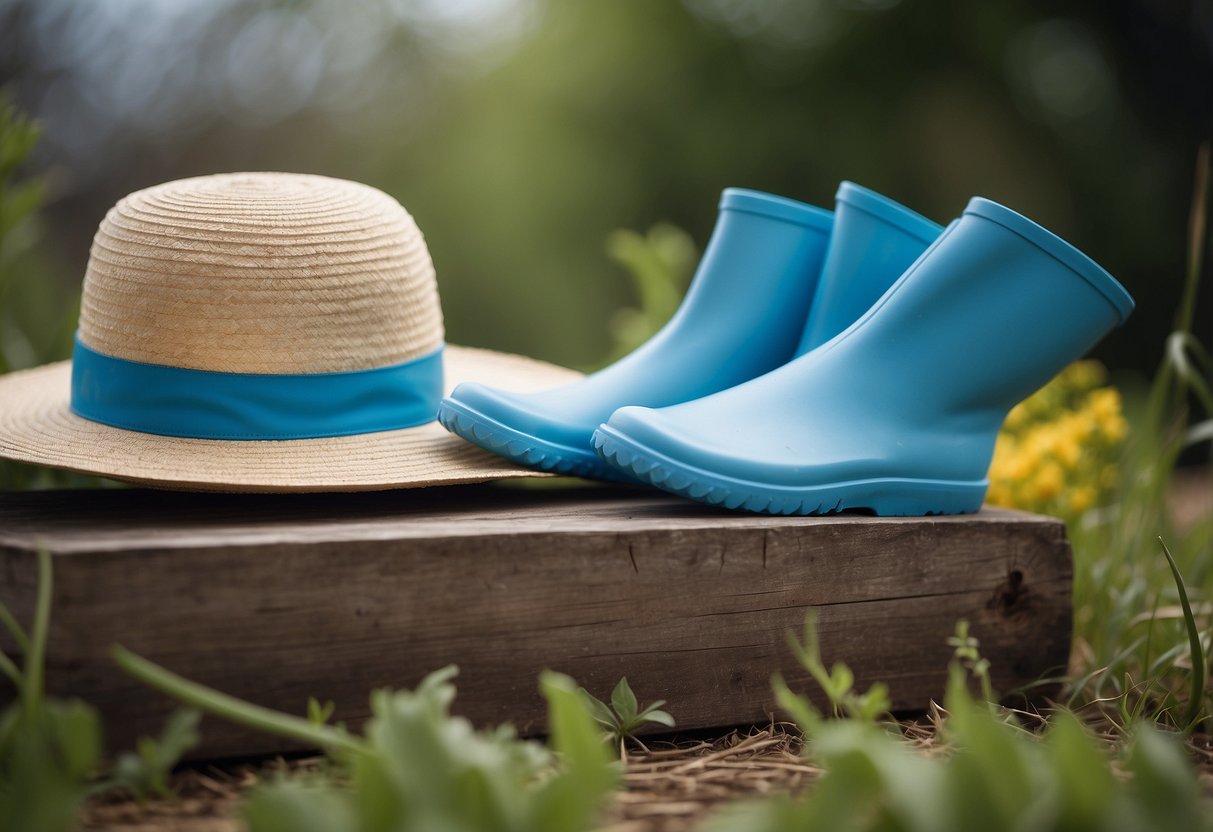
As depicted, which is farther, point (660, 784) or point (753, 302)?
point (753, 302)

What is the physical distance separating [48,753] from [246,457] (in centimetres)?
33

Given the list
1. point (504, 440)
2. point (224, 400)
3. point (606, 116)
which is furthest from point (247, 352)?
point (606, 116)

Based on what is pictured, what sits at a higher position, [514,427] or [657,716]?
[514,427]

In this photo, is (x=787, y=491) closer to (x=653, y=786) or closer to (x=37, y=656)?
(x=653, y=786)

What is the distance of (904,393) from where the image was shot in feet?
3.41

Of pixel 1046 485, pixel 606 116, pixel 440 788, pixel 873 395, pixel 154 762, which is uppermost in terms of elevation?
pixel 606 116

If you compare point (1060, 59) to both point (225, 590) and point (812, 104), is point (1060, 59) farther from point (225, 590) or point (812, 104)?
point (225, 590)

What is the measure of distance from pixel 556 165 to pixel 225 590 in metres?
3.25

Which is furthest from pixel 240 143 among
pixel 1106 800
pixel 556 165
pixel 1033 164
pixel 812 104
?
pixel 1106 800

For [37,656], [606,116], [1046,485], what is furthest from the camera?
[606,116]

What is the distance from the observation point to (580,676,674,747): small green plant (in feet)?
2.92

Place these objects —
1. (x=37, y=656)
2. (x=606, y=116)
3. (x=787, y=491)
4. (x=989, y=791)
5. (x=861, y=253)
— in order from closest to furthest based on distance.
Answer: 1. (x=989, y=791)
2. (x=37, y=656)
3. (x=787, y=491)
4. (x=861, y=253)
5. (x=606, y=116)

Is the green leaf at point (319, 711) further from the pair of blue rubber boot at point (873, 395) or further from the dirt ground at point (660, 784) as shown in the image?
the pair of blue rubber boot at point (873, 395)

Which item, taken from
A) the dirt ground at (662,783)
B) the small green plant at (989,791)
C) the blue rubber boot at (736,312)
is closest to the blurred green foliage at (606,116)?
the blue rubber boot at (736,312)
